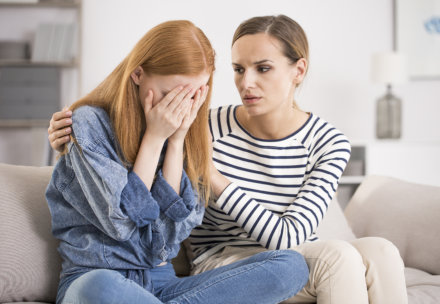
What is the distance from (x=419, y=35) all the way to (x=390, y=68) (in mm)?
617

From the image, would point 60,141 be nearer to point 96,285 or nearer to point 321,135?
point 96,285

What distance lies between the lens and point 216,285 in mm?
1229

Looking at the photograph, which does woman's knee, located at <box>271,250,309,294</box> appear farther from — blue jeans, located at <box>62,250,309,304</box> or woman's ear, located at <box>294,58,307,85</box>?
woman's ear, located at <box>294,58,307,85</box>

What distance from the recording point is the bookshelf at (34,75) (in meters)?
3.88

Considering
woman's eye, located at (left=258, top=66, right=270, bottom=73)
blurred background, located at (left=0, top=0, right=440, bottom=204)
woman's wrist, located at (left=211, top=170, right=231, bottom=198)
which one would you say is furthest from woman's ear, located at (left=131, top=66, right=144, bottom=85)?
blurred background, located at (left=0, top=0, right=440, bottom=204)

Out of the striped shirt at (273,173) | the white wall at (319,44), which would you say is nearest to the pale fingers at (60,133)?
the striped shirt at (273,173)

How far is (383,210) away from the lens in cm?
192

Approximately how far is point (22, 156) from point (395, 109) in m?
2.88

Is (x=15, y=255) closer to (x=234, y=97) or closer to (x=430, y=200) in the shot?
(x=430, y=200)

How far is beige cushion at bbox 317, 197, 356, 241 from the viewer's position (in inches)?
72.0

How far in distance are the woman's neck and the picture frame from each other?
3.01 meters

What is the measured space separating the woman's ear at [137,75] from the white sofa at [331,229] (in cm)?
48

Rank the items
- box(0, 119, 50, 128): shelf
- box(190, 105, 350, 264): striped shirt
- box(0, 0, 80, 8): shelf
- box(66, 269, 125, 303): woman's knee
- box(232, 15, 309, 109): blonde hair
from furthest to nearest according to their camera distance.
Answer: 1. box(0, 0, 80, 8): shelf
2. box(0, 119, 50, 128): shelf
3. box(232, 15, 309, 109): blonde hair
4. box(190, 105, 350, 264): striped shirt
5. box(66, 269, 125, 303): woman's knee

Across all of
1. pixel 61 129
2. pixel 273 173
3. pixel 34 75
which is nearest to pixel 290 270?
pixel 273 173
